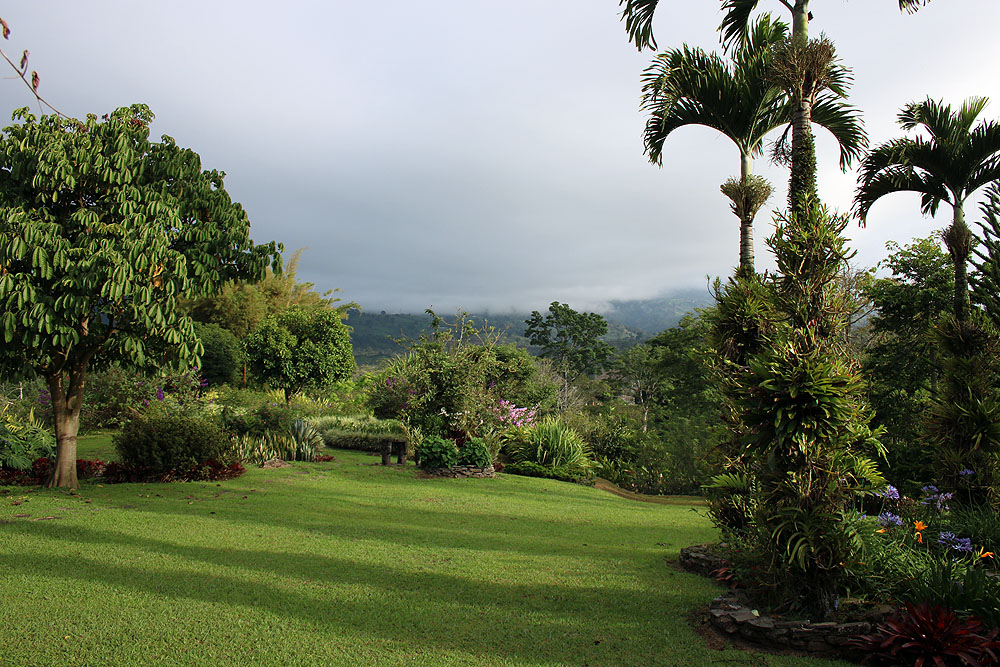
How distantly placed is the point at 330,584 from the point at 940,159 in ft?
35.7

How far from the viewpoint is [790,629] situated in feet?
13.5

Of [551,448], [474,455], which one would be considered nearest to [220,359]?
[551,448]

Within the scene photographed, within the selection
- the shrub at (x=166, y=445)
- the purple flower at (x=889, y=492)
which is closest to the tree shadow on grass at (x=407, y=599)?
the purple flower at (x=889, y=492)

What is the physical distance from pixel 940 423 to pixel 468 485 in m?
7.69

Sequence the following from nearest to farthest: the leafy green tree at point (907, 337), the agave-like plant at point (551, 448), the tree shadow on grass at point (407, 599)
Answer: the tree shadow on grass at point (407, 599) → the leafy green tree at point (907, 337) → the agave-like plant at point (551, 448)

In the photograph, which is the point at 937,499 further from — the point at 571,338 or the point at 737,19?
the point at 571,338

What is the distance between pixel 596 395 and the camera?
121 ft

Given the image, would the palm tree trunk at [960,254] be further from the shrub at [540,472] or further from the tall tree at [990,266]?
the shrub at [540,472]

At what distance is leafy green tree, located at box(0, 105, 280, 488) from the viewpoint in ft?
23.4

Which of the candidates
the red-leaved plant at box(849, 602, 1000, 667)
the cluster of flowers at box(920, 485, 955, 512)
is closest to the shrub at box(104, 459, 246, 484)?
the red-leaved plant at box(849, 602, 1000, 667)

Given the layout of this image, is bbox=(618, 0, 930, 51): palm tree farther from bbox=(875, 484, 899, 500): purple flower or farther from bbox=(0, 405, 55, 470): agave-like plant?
bbox=(0, 405, 55, 470): agave-like plant

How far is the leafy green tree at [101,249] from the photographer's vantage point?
7.12 metres

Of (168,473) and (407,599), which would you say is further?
(168,473)

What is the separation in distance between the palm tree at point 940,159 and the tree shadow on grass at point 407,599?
26.7ft
